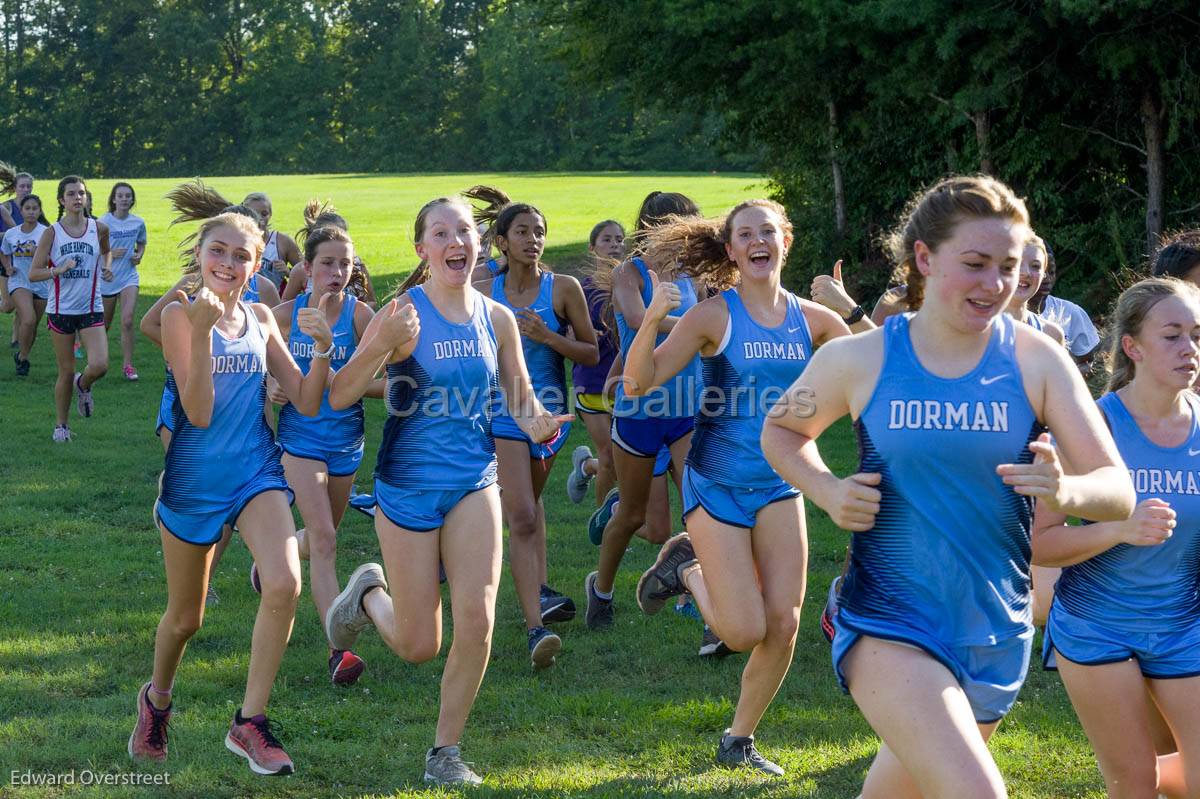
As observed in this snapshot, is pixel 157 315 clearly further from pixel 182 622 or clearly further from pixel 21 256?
pixel 21 256

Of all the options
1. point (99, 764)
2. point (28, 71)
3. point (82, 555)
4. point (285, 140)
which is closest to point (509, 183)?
point (285, 140)

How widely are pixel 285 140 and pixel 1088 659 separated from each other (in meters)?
71.6

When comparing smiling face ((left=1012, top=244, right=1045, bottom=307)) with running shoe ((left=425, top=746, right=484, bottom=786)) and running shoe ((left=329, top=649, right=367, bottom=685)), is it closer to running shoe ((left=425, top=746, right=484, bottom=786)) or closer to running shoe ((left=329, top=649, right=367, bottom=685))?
running shoe ((left=425, top=746, right=484, bottom=786))

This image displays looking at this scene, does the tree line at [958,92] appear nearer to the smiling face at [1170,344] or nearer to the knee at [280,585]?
the smiling face at [1170,344]

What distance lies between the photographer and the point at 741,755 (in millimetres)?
5816

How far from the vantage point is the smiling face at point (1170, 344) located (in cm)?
437

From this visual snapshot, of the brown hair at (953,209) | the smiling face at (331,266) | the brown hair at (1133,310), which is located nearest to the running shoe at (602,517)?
the smiling face at (331,266)

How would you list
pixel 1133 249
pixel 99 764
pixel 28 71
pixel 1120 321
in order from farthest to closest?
pixel 28 71 < pixel 1133 249 < pixel 99 764 < pixel 1120 321

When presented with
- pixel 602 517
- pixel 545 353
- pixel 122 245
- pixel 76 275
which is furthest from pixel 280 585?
pixel 122 245

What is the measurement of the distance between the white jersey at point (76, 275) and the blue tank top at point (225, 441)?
874 centimetres

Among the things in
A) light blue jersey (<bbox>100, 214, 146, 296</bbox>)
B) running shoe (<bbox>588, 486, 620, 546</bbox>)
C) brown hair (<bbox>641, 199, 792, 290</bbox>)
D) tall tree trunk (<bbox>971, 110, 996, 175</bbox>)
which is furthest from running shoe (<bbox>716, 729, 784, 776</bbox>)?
light blue jersey (<bbox>100, 214, 146, 296</bbox>)

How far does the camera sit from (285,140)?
2849 inches

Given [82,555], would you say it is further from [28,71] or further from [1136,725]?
[28,71]

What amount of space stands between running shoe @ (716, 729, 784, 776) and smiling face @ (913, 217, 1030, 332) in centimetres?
263
